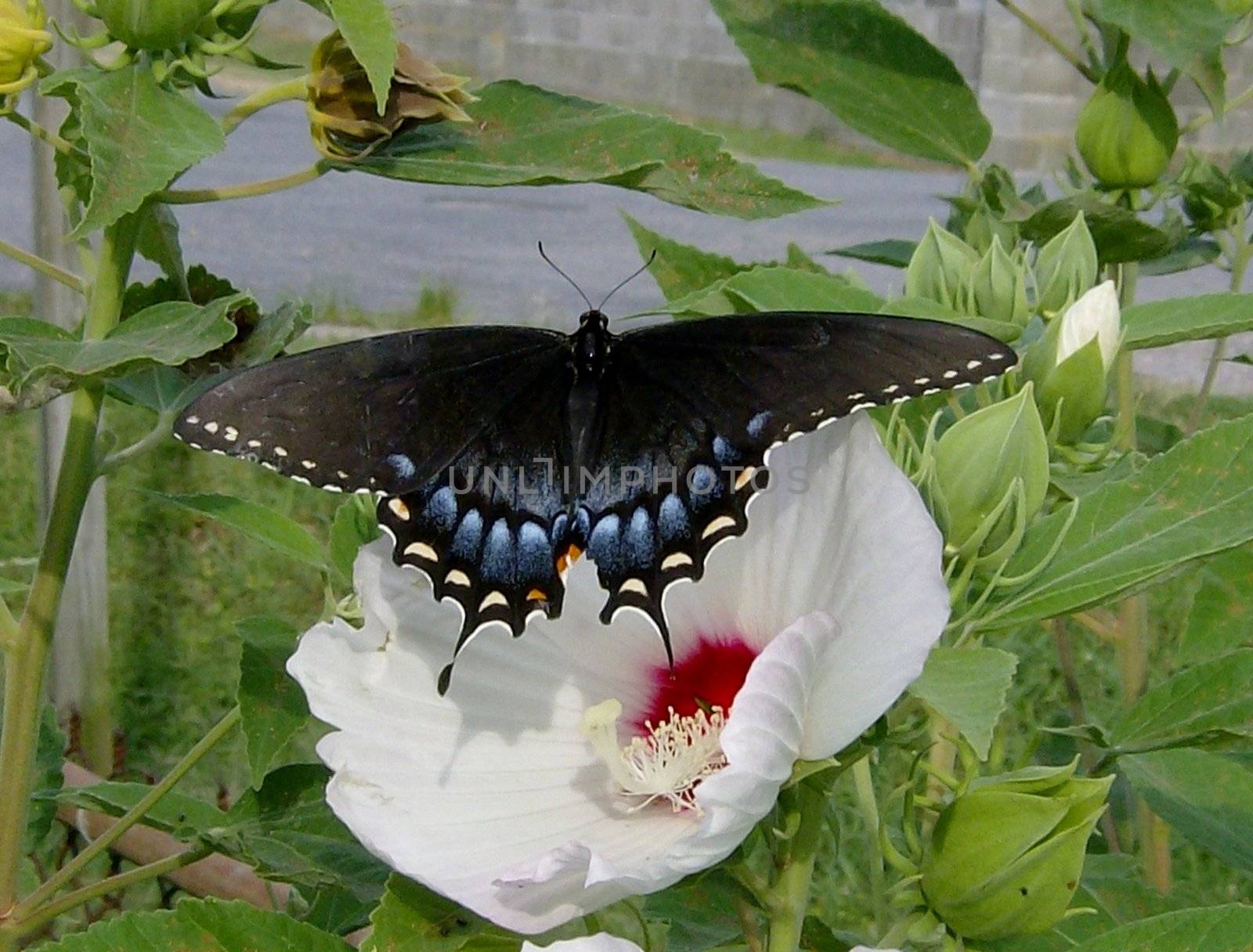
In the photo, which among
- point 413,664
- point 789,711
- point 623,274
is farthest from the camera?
point 623,274

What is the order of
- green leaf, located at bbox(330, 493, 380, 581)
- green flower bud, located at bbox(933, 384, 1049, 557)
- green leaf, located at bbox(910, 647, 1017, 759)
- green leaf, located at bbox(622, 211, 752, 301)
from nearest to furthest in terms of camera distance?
green leaf, located at bbox(910, 647, 1017, 759) → green flower bud, located at bbox(933, 384, 1049, 557) → green leaf, located at bbox(330, 493, 380, 581) → green leaf, located at bbox(622, 211, 752, 301)

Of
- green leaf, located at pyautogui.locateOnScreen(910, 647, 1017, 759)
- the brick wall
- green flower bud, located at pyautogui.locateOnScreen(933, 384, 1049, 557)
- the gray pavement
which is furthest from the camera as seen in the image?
Result: the brick wall

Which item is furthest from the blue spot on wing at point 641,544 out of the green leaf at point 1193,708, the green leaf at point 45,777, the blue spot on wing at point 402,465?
the green leaf at point 45,777

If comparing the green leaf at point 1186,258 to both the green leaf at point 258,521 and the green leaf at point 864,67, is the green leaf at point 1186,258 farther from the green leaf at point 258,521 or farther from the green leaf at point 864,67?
the green leaf at point 258,521

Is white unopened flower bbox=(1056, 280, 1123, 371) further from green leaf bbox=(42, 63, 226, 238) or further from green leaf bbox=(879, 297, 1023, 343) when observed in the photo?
green leaf bbox=(42, 63, 226, 238)

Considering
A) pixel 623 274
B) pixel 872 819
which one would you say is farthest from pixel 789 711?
pixel 623 274

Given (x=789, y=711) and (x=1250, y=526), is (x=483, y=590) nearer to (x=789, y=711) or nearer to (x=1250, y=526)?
(x=789, y=711)

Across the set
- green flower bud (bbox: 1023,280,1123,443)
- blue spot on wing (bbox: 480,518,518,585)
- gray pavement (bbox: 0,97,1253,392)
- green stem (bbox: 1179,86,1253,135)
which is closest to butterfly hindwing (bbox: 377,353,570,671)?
blue spot on wing (bbox: 480,518,518,585)
